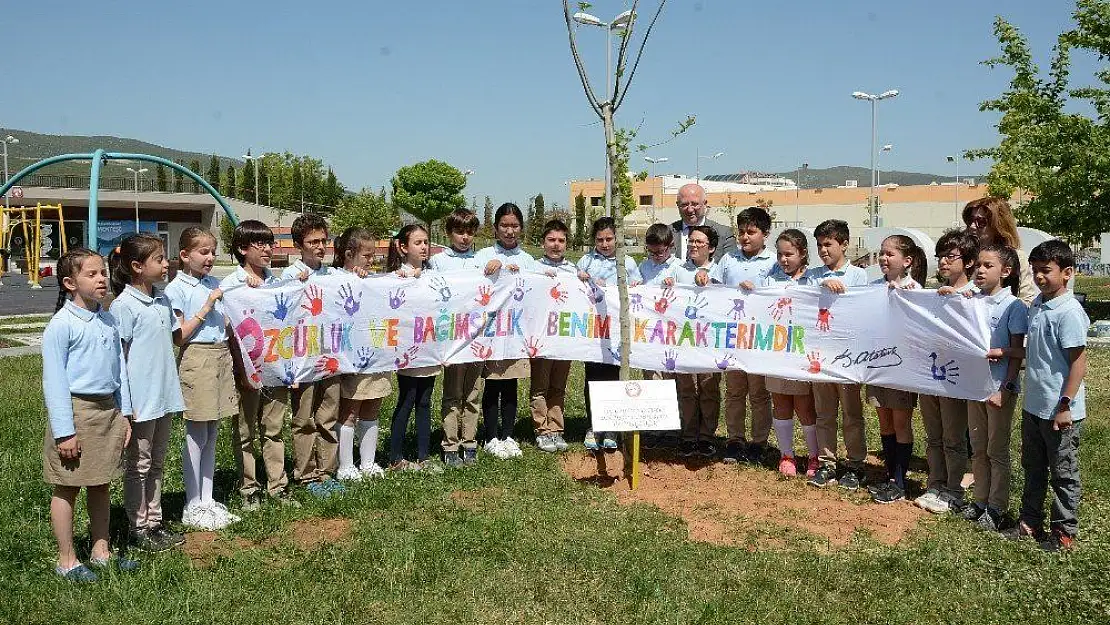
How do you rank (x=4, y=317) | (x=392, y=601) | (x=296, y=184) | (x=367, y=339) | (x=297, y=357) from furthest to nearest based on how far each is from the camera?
(x=296, y=184), (x=4, y=317), (x=367, y=339), (x=297, y=357), (x=392, y=601)

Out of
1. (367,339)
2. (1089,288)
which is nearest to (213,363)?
(367,339)

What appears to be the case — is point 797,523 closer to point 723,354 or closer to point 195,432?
point 723,354

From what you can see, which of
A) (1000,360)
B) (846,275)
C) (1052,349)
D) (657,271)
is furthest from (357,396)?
(1052,349)

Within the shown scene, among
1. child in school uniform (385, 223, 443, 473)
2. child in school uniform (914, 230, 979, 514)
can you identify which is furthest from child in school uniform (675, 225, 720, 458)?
child in school uniform (385, 223, 443, 473)

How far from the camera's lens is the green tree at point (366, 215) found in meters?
68.8

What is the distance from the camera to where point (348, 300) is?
22.8 ft

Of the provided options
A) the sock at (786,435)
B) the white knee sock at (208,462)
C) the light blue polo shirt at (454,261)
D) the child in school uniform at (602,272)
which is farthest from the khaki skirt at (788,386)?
the white knee sock at (208,462)

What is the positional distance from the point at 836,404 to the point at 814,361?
37cm

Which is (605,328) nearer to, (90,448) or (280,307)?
(280,307)

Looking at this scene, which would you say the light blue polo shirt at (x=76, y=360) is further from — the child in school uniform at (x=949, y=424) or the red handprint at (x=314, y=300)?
the child in school uniform at (x=949, y=424)

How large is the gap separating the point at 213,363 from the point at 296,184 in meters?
85.4

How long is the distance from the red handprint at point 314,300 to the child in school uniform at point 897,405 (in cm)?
415

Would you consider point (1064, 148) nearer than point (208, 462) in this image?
No

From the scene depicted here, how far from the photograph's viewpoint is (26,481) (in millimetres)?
6750
